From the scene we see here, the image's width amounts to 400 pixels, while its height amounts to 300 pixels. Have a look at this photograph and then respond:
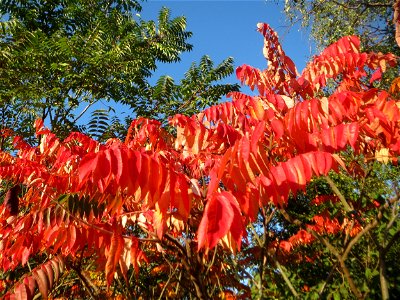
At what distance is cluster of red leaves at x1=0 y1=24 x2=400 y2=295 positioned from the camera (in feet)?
5.62

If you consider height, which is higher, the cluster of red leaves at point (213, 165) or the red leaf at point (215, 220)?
the cluster of red leaves at point (213, 165)

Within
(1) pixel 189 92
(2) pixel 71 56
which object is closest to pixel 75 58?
(2) pixel 71 56

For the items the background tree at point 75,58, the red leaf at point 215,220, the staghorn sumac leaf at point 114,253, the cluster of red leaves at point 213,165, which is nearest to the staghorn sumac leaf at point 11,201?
the cluster of red leaves at point 213,165

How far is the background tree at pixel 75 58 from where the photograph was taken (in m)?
8.19

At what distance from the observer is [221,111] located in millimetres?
3570

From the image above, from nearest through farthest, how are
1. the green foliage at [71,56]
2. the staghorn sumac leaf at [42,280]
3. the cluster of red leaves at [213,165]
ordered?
1. the cluster of red leaves at [213,165]
2. the staghorn sumac leaf at [42,280]
3. the green foliage at [71,56]

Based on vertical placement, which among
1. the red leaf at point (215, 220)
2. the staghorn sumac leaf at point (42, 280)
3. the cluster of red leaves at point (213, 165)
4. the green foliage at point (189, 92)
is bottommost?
the staghorn sumac leaf at point (42, 280)

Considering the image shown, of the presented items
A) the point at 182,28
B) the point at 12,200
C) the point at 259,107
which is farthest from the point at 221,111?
the point at 182,28

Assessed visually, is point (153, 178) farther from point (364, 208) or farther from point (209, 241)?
point (364, 208)

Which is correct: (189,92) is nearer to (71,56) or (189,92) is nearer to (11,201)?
(71,56)

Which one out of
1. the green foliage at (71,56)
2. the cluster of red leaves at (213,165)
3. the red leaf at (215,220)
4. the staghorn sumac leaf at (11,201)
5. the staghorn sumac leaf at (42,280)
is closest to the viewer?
the red leaf at (215,220)

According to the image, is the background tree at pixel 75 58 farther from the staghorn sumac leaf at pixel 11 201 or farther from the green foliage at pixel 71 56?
the staghorn sumac leaf at pixel 11 201

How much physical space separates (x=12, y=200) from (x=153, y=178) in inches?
82.8

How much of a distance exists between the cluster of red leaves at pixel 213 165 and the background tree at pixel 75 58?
3754mm
